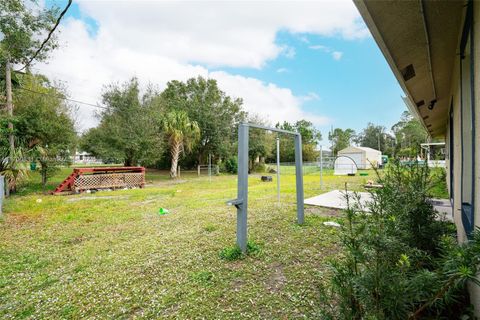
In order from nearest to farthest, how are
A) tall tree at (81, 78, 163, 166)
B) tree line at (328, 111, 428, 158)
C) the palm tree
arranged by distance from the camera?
1. tall tree at (81, 78, 163, 166)
2. the palm tree
3. tree line at (328, 111, 428, 158)

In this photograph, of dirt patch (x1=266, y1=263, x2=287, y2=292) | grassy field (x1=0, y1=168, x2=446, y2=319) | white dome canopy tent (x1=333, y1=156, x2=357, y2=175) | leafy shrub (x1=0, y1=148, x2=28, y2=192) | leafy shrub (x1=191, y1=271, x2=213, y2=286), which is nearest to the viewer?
grassy field (x1=0, y1=168, x2=446, y2=319)

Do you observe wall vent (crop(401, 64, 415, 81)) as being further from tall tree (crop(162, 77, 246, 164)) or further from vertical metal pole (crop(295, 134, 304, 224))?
tall tree (crop(162, 77, 246, 164))

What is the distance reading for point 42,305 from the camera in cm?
227

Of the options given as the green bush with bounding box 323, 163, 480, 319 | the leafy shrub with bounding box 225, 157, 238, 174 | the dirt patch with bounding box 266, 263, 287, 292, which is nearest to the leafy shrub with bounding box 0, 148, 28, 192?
the dirt patch with bounding box 266, 263, 287, 292

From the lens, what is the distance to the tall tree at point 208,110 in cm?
1778

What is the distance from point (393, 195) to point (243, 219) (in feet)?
6.19

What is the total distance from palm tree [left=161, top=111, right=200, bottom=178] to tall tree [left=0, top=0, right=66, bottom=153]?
6.77 metres

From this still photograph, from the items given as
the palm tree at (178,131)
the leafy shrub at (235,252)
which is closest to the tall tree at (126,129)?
the palm tree at (178,131)

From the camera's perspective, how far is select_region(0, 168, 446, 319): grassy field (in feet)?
7.16

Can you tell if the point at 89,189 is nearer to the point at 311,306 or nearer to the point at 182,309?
the point at 182,309

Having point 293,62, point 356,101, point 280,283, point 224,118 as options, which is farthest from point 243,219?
point 356,101

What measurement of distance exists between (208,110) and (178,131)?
3.93 m

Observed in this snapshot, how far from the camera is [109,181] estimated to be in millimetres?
10742

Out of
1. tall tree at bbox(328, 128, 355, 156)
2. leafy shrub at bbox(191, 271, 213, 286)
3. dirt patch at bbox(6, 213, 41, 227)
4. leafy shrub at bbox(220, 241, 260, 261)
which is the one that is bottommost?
dirt patch at bbox(6, 213, 41, 227)
